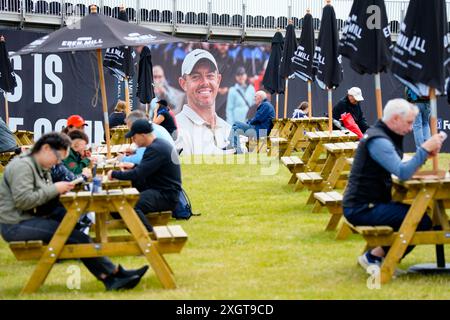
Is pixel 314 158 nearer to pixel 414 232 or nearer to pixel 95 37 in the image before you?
pixel 95 37

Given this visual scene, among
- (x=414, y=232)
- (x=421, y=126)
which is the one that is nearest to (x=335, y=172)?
(x=421, y=126)

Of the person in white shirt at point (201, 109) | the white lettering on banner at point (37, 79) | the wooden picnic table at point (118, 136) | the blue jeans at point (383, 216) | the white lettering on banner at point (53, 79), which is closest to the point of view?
the blue jeans at point (383, 216)

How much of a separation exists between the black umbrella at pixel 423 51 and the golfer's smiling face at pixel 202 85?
681 inches

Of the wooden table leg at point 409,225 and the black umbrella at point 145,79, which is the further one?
the black umbrella at point 145,79

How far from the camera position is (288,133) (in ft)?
63.5

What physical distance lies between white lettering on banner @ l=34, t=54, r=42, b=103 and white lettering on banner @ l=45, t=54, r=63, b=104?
0.19m

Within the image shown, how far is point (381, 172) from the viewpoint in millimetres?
7238

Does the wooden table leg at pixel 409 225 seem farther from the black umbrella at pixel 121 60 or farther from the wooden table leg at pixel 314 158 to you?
the black umbrella at pixel 121 60

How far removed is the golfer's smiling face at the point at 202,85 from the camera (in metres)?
25.0

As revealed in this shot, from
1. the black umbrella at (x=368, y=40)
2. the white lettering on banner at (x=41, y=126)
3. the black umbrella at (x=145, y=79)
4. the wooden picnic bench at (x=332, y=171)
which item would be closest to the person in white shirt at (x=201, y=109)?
the white lettering on banner at (x=41, y=126)

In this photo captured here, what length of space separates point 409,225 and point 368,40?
12.3 ft

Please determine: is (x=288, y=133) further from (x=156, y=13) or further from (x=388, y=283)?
(x=388, y=283)

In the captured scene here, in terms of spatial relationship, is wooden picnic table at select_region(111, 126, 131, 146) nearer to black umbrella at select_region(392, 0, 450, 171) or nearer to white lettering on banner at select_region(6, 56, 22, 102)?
white lettering on banner at select_region(6, 56, 22, 102)
